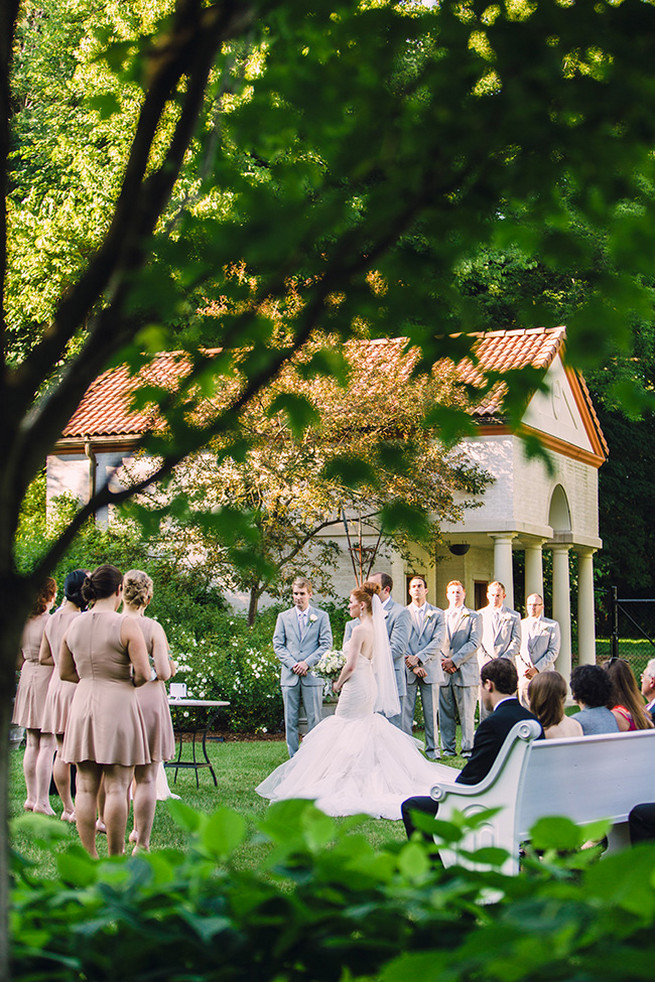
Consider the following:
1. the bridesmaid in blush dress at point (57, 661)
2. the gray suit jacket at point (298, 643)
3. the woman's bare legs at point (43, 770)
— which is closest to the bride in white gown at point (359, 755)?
the gray suit jacket at point (298, 643)

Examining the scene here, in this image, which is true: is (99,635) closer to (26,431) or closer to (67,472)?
(26,431)

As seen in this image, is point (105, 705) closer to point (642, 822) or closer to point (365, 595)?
point (642, 822)

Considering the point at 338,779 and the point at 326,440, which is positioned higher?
the point at 326,440

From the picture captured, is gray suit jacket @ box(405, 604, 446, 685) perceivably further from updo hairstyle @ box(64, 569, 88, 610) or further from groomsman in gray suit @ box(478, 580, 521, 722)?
updo hairstyle @ box(64, 569, 88, 610)

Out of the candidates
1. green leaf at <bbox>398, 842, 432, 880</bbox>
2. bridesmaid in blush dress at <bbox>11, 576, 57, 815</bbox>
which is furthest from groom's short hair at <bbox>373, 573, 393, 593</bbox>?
green leaf at <bbox>398, 842, 432, 880</bbox>

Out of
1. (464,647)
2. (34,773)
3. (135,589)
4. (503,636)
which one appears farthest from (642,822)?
(464,647)

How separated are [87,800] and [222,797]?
14.2 ft

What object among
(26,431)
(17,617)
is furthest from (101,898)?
(26,431)

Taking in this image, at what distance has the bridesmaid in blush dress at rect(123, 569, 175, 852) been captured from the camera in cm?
754

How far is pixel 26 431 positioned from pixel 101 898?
0.84 meters

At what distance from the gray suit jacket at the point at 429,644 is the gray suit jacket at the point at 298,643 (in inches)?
55.0

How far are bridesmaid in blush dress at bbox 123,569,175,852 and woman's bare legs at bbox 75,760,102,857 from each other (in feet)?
2.24

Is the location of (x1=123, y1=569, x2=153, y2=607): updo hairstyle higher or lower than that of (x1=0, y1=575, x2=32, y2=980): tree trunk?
higher

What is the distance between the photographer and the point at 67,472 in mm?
25828
